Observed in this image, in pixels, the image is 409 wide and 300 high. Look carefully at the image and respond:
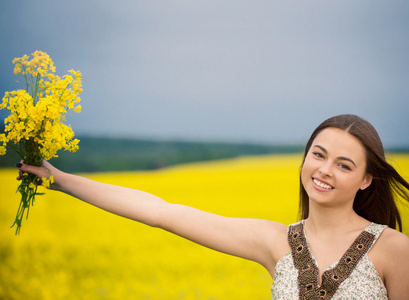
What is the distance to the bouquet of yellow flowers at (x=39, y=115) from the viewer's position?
1.75 metres

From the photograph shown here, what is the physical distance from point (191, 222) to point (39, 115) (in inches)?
26.4

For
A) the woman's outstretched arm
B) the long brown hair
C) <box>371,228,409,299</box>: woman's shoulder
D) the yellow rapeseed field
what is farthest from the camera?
the yellow rapeseed field

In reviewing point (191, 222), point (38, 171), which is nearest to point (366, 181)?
point (191, 222)

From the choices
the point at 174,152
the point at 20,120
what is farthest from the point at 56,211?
the point at 20,120

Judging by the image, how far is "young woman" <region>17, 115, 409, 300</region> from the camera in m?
1.47

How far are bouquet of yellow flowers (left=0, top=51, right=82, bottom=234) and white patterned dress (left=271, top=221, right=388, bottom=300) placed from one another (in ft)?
2.85

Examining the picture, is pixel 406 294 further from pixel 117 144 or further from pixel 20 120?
pixel 117 144

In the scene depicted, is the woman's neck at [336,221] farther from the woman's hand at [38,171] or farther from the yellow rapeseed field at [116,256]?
the yellow rapeseed field at [116,256]

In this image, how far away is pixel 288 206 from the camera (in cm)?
442

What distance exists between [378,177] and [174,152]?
450 centimetres

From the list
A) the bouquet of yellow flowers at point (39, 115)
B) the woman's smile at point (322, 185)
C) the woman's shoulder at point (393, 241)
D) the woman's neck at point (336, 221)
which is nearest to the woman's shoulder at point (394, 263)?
A: the woman's shoulder at point (393, 241)

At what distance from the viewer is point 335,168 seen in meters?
1.51

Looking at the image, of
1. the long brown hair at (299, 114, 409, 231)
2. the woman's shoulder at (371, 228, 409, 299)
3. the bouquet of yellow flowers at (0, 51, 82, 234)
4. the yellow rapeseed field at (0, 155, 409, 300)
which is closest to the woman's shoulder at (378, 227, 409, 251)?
the woman's shoulder at (371, 228, 409, 299)

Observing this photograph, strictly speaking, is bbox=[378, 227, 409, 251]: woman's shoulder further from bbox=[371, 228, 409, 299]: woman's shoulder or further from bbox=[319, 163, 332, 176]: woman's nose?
bbox=[319, 163, 332, 176]: woman's nose
